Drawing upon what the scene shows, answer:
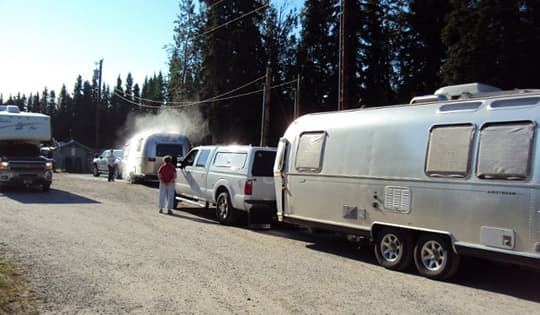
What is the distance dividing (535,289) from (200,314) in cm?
509

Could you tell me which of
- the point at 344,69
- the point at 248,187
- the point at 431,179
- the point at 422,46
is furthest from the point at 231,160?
the point at 422,46

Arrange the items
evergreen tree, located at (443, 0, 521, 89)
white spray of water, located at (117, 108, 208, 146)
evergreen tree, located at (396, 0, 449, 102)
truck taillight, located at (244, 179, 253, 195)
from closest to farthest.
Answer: truck taillight, located at (244, 179, 253, 195), evergreen tree, located at (443, 0, 521, 89), evergreen tree, located at (396, 0, 449, 102), white spray of water, located at (117, 108, 208, 146)

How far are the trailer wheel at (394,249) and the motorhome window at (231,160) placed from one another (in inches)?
A: 185

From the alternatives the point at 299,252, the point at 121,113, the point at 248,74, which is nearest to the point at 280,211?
the point at 299,252

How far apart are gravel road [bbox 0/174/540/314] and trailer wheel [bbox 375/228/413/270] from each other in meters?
0.19

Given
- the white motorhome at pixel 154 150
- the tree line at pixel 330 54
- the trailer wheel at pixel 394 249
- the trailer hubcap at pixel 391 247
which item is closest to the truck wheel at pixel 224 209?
the trailer wheel at pixel 394 249

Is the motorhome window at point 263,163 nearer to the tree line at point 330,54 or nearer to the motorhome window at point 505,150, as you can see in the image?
the motorhome window at point 505,150

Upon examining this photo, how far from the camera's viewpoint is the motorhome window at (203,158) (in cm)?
1414

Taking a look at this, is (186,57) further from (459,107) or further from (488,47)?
(459,107)

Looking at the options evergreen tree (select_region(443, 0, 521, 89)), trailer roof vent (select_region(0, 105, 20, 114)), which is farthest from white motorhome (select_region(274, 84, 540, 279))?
evergreen tree (select_region(443, 0, 521, 89))

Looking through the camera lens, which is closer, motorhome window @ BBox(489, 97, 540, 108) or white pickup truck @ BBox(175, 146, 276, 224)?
motorhome window @ BBox(489, 97, 540, 108)

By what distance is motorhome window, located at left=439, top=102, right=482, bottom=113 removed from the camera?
755 centimetres

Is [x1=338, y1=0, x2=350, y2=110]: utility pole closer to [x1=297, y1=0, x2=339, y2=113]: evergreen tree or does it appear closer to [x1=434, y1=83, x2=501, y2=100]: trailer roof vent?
[x1=434, y1=83, x2=501, y2=100]: trailer roof vent

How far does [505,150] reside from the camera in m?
6.93
